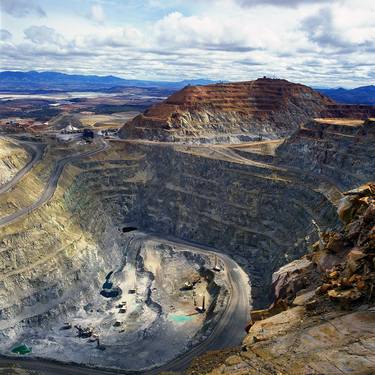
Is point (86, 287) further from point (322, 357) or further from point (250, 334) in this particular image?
point (322, 357)

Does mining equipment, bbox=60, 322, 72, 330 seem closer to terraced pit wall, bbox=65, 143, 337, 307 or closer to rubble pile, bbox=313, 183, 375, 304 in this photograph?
terraced pit wall, bbox=65, 143, 337, 307

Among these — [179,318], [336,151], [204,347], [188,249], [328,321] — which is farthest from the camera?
[188,249]

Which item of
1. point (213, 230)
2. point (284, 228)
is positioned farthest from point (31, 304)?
point (284, 228)

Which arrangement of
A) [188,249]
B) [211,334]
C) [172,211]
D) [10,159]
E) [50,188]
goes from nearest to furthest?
[211,334], [50,188], [10,159], [188,249], [172,211]

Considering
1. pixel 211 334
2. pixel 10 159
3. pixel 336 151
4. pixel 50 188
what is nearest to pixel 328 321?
pixel 211 334

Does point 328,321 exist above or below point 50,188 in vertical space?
above

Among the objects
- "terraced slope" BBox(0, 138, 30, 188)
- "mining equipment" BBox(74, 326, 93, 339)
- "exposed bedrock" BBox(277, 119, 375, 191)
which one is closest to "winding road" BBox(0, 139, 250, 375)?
"mining equipment" BBox(74, 326, 93, 339)

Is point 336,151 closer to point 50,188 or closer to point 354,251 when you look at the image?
point 50,188

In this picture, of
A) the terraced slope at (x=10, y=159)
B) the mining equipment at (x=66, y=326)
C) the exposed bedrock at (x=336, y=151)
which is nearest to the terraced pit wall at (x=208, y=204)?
the exposed bedrock at (x=336, y=151)
